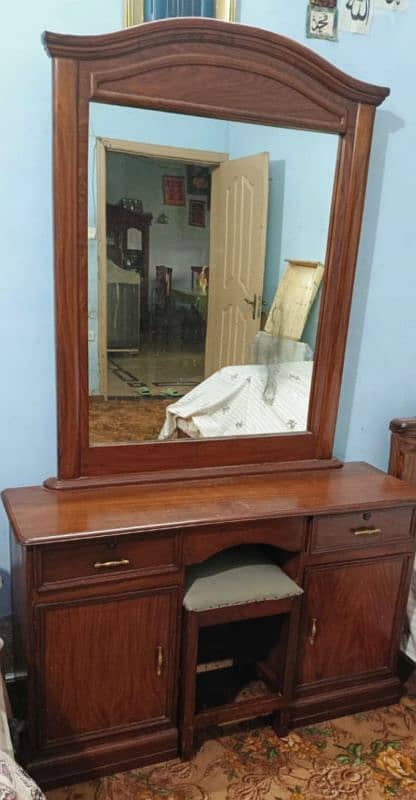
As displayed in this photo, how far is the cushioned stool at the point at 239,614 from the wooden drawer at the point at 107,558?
135 millimetres

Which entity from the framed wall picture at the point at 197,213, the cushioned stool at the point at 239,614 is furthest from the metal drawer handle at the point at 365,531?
the framed wall picture at the point at 197,213

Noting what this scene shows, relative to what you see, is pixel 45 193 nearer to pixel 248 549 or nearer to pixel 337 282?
pixel 337 282

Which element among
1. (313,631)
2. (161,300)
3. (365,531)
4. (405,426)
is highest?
(161,300)

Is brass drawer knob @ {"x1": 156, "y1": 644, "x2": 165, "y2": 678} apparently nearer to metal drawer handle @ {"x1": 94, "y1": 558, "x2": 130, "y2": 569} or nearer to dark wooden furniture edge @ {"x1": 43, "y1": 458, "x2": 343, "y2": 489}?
metal drawer handle @ {"x1": 94, "y1": 558, "x2": 130, "y2": 569}

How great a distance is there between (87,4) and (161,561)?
1.36m

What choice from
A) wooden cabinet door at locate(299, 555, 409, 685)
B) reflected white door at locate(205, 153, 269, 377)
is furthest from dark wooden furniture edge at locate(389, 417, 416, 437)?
reflected white door at locate(205, 153, 269, 377)

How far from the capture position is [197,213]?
1632 millimetres

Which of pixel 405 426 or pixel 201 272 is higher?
pixel 201 272

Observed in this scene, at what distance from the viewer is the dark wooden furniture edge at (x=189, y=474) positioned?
1.63 m

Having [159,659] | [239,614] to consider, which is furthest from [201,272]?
[159,659]

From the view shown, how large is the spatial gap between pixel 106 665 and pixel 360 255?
1.39m

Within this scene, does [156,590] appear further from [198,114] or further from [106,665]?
[198,114]

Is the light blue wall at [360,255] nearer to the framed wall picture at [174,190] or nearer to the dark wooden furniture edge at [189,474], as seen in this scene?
the dark wooden furniture edge at [189,474]

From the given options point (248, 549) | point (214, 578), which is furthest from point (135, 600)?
point (248, 549)
